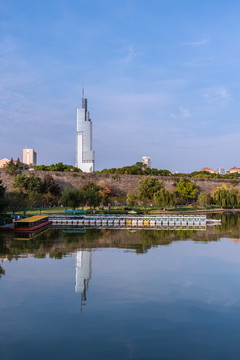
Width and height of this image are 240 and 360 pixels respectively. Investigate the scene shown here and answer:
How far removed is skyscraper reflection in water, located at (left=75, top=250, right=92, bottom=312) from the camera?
35.8ft

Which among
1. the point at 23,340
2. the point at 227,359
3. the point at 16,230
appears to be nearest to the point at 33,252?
the point at 16,230

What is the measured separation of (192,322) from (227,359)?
67.3 inches

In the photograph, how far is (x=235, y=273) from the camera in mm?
13188

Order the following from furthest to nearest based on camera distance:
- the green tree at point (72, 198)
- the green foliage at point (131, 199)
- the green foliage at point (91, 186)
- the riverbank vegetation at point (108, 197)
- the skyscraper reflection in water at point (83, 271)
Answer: the green foliage at point (91, 186) → the green foliage at point (131, 199) → the riverbank vegetation at point (108, 197) → the green tree at point (72, 198) → the skyscraper reflection in water at point (83, 271)

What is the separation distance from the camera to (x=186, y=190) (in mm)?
55812

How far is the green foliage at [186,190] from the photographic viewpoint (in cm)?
5562

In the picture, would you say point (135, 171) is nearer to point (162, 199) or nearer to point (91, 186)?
point (91, 186)

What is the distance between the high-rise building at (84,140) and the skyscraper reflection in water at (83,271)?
134 meters

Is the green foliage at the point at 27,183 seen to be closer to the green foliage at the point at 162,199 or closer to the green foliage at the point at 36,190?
the green foliage at the point at 36,190

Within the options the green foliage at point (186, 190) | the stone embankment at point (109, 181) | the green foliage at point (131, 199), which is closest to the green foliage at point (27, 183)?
the stone embankment at point (109, 181)

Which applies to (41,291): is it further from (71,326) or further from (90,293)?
(71,326)

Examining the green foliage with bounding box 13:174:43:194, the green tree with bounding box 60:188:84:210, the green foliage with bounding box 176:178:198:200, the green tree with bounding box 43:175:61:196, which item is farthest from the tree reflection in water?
the green foliage with bounding box 176:178:198:200

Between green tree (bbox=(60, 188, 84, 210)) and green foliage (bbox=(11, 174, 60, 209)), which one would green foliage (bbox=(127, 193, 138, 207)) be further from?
green tree (bbox=(60, 188, 84, 210))

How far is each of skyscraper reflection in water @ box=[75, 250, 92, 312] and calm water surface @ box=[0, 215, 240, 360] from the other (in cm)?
3
